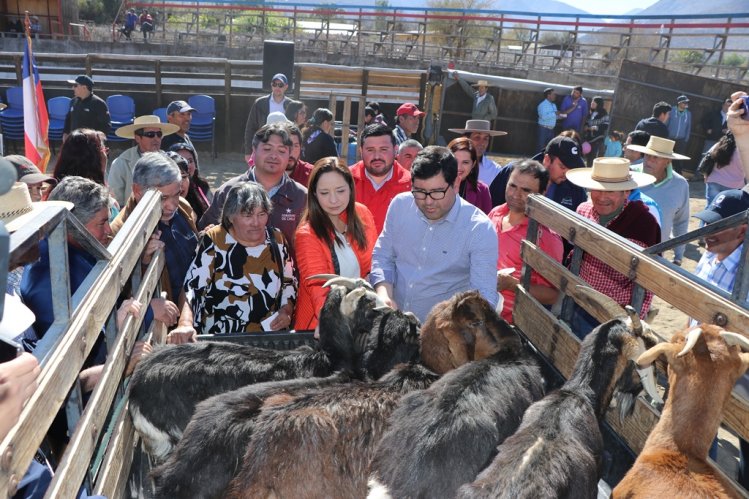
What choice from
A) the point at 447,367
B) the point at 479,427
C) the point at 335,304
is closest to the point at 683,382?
the point at 479,427

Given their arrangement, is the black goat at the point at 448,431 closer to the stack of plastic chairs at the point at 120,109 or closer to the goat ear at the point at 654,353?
the goat ear at the point at 654,353

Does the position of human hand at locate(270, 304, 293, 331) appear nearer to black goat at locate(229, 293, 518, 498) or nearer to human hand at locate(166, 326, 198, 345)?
human hand at locate(166, 326, 198, 345)

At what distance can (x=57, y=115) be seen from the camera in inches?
516

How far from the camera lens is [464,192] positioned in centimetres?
547

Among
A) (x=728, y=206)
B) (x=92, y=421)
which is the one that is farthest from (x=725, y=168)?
(x=92, y=421)

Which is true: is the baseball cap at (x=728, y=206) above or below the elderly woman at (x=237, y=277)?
above

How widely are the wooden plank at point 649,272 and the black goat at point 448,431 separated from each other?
0.66 metres

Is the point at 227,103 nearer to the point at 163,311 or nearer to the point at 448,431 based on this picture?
the point at 163,311

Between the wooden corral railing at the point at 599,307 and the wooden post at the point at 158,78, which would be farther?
the wooden post at the point at 158,78

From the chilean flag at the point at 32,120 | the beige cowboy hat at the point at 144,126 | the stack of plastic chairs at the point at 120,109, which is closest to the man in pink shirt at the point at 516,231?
the beige cowboy hat at the point at 144,126

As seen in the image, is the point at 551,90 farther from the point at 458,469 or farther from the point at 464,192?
the point at 458,469

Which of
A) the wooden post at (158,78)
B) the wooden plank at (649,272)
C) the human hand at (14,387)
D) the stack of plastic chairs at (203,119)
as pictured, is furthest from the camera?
the stack of plastic chairs at (203,119)

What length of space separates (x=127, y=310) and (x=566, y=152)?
13.2 ft

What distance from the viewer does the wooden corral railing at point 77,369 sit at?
1.50m
